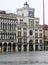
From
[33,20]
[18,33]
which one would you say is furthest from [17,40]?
[33,20]

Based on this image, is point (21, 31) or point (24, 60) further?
point (21, 31)

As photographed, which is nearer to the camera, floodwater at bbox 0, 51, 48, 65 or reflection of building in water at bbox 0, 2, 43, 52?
floodwater at bbox 0, 51, 48, 65

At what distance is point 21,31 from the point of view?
9869cm

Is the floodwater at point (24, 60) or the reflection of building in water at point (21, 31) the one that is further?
the reflection of building in water at point (21, 31)

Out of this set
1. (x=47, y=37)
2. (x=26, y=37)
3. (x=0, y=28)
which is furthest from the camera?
(x=47, y=37)

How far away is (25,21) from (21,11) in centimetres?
292

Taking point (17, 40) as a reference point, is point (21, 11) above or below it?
above

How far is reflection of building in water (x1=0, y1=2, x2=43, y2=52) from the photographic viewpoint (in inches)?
3684

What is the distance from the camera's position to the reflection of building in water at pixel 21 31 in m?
93.6

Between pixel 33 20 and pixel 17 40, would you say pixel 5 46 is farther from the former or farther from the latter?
pixel 33 20

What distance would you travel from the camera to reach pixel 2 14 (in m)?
95.1

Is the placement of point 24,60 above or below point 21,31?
below

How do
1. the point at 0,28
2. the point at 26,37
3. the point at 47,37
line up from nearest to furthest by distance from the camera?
1. the point at 0,28
2. the point at 26,37
3. the point at 47,37

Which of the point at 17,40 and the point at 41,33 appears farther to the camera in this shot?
the point at 41,33
